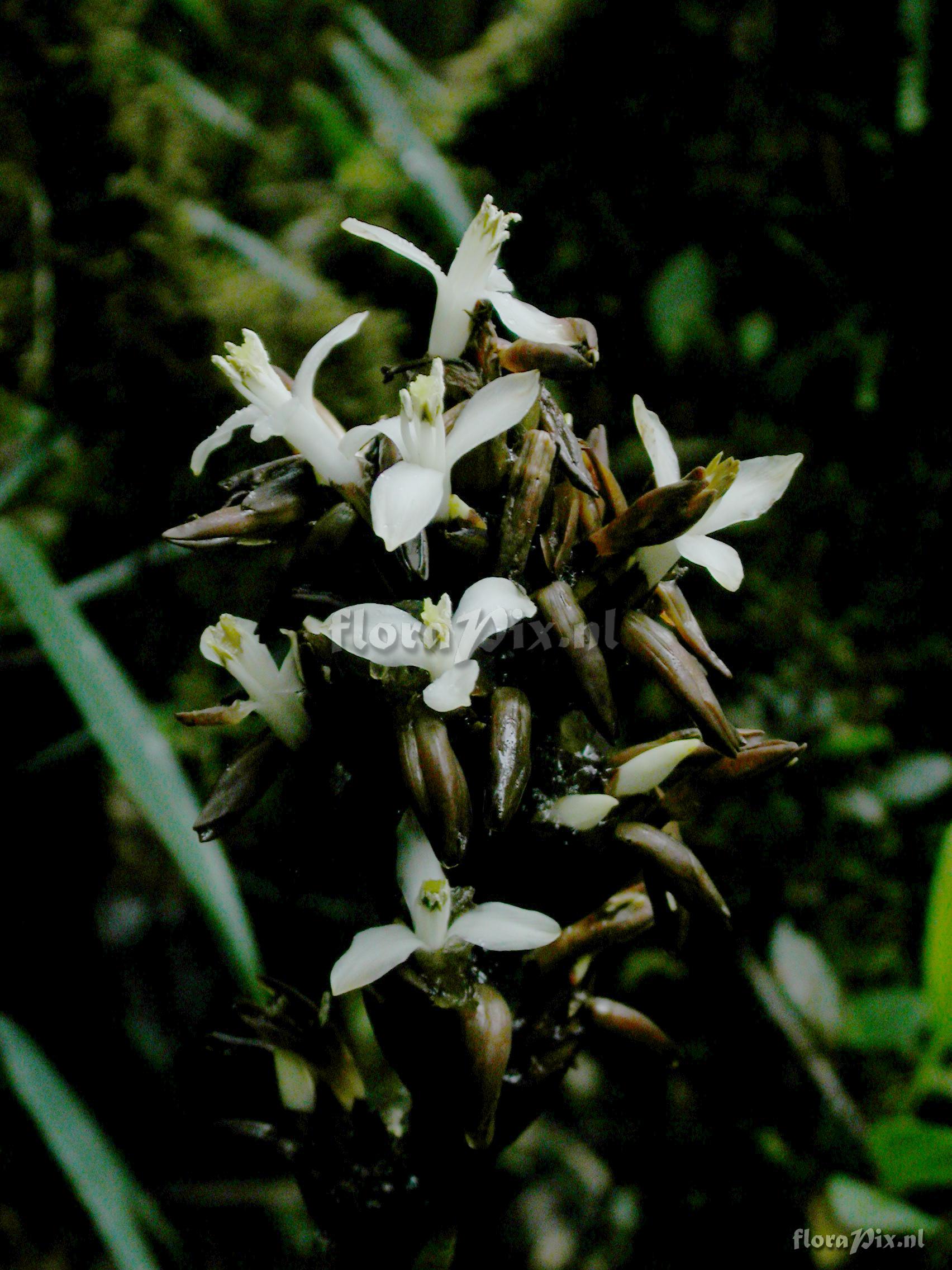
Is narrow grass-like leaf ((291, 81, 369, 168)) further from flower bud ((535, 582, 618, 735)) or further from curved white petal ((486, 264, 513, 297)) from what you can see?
flower bud ((535, 582, 618, 735))

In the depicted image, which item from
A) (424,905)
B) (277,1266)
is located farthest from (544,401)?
(277,1266)

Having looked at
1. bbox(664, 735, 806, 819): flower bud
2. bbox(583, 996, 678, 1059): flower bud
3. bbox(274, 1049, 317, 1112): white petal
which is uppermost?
bbox(664, 735, 806, 819): flower bud

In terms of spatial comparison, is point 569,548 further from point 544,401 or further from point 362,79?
point 362,79

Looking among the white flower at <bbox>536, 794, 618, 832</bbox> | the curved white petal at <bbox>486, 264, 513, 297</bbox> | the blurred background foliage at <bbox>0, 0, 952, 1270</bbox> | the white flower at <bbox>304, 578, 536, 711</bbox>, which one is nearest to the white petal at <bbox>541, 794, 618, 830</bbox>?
the white flower at <bbox>536, 794, 618, 832</bbox>

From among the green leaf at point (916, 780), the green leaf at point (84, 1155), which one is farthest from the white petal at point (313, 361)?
the green leaf at point (916, 780)

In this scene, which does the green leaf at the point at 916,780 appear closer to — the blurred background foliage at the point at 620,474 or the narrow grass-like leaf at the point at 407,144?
the blurred background foliage at the point at 620,474

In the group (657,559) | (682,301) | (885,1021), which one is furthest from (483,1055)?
(682,301)
